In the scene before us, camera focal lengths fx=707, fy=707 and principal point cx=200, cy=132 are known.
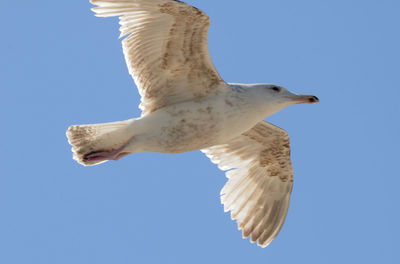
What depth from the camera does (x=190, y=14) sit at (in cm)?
839

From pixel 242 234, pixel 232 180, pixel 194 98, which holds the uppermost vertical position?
pixel 194 98

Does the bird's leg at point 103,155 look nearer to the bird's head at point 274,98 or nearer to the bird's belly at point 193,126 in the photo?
the bird's belly at point 193,126

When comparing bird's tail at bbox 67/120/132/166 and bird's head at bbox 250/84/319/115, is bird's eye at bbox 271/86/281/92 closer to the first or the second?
bird's head at bbox 250/84/319/115

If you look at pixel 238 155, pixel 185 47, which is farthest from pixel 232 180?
pixel 185 47

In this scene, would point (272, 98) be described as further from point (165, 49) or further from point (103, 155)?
point (103, 155)

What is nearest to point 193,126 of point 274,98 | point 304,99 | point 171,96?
point 171,96

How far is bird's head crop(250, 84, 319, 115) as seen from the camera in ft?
29.5

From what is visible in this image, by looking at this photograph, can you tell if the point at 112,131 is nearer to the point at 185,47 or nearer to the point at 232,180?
the point at 185,47

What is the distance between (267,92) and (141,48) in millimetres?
1702

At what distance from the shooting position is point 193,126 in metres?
8.82

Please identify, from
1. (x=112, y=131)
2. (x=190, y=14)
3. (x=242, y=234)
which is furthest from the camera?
(x=242, y=234)

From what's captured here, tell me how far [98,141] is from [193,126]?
1243 mm

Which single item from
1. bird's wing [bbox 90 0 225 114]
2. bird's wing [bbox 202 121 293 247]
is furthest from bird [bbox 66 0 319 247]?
bird's wing [bbox 202 121 293 247]

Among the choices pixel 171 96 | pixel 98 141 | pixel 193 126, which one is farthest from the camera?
pixel 171 96
